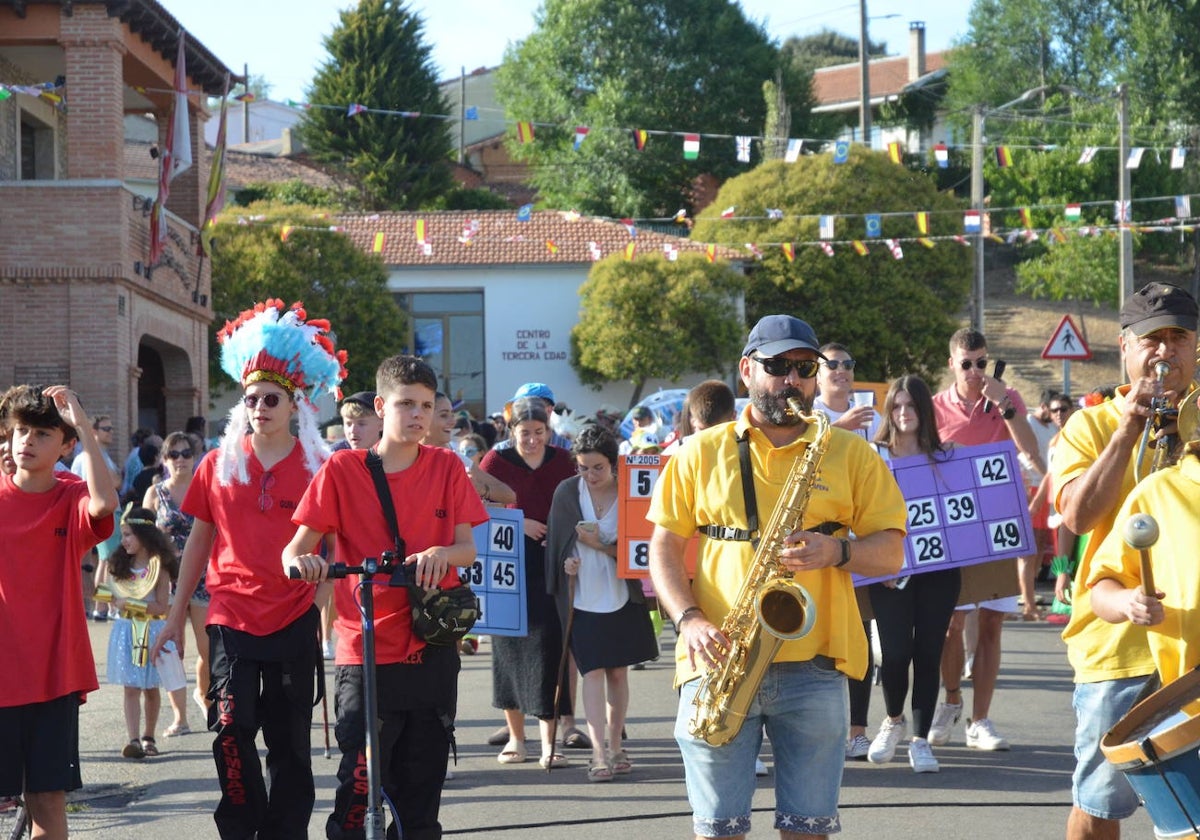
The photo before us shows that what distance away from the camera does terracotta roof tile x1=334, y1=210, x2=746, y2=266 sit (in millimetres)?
51531

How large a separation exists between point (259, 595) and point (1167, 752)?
3637 millimetres

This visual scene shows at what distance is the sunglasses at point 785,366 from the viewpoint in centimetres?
515

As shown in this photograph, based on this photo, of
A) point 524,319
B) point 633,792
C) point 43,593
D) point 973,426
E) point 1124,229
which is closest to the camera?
point 43,593

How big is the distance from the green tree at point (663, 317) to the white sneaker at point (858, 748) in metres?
38.5

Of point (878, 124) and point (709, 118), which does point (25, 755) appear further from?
point (878, 124)

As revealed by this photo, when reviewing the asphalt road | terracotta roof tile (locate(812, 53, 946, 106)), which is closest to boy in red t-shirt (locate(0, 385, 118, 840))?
the asphalt road

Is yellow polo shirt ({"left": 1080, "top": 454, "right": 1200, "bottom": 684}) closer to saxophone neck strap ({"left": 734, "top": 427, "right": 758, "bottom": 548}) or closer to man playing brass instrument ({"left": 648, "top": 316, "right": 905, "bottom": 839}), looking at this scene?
man playing brass instrument ({"left": 648, "top": 316, "right": 905, "bottom": 839})

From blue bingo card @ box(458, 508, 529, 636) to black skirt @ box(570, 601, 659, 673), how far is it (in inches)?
17.1

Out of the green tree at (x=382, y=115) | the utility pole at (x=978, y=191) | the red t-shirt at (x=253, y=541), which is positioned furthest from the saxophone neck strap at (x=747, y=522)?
the green tree at (x=382, y=115)

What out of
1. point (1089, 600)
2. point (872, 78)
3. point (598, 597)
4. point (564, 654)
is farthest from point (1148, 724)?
point (872, 78)

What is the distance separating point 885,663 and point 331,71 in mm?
60233

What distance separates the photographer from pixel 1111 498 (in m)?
5.16

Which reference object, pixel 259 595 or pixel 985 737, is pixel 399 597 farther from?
pixel 985 737

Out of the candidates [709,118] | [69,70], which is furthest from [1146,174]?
[69,70]
